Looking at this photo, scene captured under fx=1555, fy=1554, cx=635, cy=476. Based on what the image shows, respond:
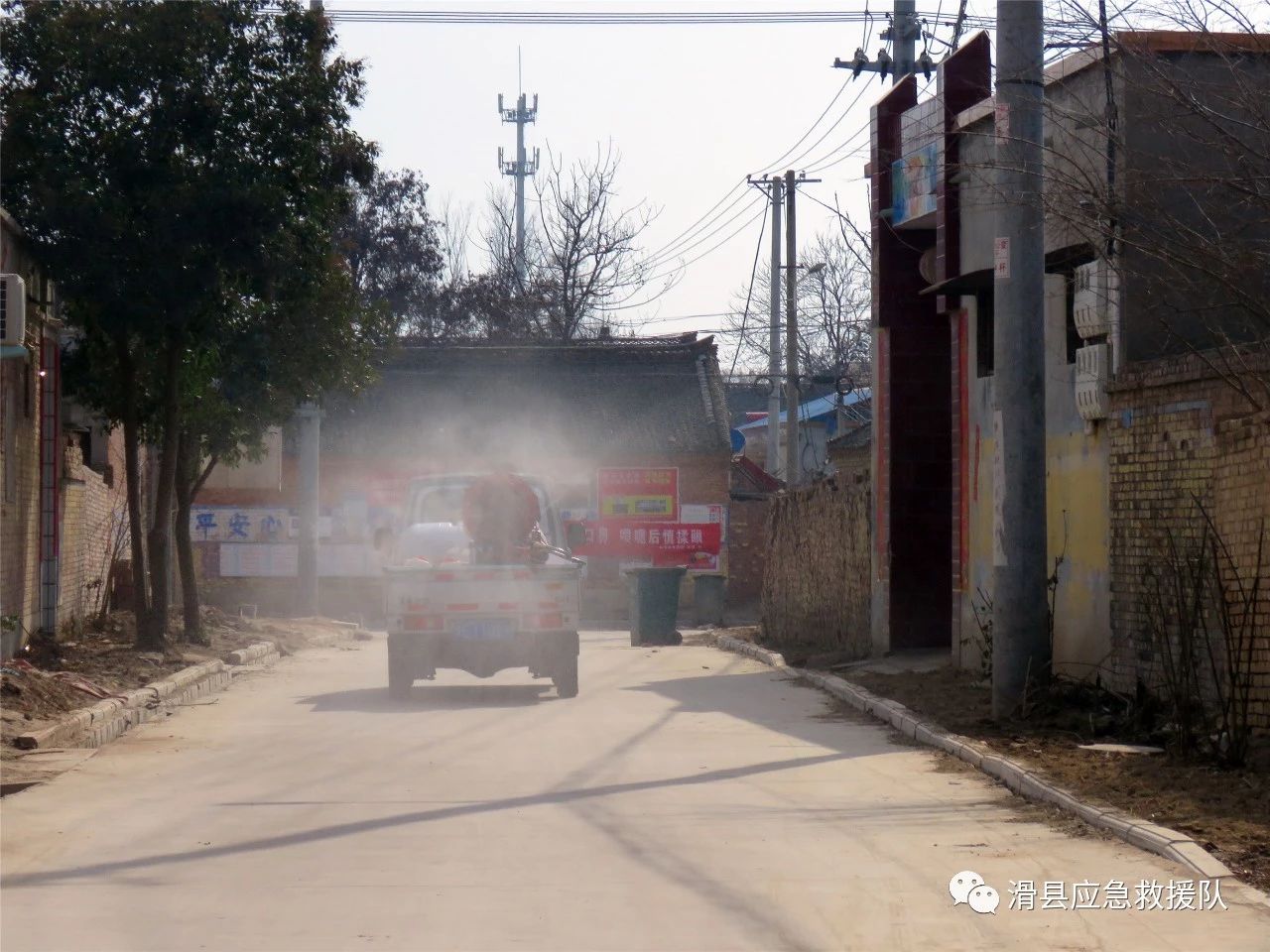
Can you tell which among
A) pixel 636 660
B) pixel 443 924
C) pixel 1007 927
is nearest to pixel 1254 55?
pixel 1007 927

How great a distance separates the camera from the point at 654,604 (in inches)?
1102

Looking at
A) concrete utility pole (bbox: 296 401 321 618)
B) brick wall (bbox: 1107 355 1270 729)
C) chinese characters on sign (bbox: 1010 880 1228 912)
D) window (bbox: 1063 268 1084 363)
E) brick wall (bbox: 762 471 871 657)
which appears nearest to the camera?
chinese characters on sign (bbox: 1010 880 1228 912)

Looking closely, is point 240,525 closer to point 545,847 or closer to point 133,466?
point 133,466

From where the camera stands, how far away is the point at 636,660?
76.7 ft

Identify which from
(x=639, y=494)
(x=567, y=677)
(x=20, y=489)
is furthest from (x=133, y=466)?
(x=639, y=494)

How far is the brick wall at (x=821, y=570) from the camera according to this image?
68.7 feet

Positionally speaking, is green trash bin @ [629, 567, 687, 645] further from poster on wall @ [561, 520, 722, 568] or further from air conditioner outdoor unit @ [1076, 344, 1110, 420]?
air conditioner outdoor unit @ [1076, 344, 1110, 420]

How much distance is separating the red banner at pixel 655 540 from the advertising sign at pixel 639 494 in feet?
0.87

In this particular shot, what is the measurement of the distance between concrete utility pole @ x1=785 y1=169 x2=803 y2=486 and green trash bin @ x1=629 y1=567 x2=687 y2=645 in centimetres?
487

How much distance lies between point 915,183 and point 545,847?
1237 cm

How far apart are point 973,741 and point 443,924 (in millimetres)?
6132

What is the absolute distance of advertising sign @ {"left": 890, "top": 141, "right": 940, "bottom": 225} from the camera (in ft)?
58.6

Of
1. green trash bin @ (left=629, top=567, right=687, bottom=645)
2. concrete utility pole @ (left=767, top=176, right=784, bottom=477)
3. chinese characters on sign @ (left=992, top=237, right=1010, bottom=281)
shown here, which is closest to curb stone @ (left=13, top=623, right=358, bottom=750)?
green trash bin @ (left=629, top=567, right=687, bottom=645)

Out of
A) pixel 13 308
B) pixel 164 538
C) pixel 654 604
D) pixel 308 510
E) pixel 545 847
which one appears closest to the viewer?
pixel 545 847
